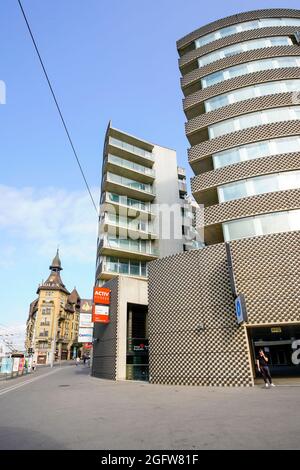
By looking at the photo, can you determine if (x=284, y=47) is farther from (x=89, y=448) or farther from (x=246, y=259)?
(x=89, y=448)

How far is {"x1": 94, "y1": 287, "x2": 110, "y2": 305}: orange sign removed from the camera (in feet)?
68.2

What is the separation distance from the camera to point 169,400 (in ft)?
30.8

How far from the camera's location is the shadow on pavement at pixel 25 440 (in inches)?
188

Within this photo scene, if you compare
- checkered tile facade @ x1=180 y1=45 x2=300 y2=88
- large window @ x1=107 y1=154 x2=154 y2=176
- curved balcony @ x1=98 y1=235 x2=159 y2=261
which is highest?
checkered tile facade @ x1=180 y1=45 x2=300 y2=88

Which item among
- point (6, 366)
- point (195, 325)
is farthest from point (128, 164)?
point (6, 366)

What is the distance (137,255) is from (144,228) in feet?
11.8

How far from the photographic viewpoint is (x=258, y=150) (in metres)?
17.5

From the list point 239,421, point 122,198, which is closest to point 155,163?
point 122,198

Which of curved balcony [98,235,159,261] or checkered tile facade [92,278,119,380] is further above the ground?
curved balcony [98,235,159,261]

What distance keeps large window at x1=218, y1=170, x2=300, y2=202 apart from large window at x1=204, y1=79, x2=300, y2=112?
22.2ft

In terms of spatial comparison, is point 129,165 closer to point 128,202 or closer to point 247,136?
point 128,202

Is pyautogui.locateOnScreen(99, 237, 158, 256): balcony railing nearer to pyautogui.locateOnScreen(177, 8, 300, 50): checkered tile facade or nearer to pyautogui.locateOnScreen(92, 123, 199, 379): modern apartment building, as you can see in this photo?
pyautogui.locateOnScreen(92, 123, 199, 379): modern apartment building

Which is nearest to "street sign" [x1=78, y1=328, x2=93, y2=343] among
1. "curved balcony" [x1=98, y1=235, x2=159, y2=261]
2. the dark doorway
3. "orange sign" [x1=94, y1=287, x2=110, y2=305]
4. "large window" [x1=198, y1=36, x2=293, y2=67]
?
the dark doorway

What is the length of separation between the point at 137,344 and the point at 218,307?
10.1 metres
